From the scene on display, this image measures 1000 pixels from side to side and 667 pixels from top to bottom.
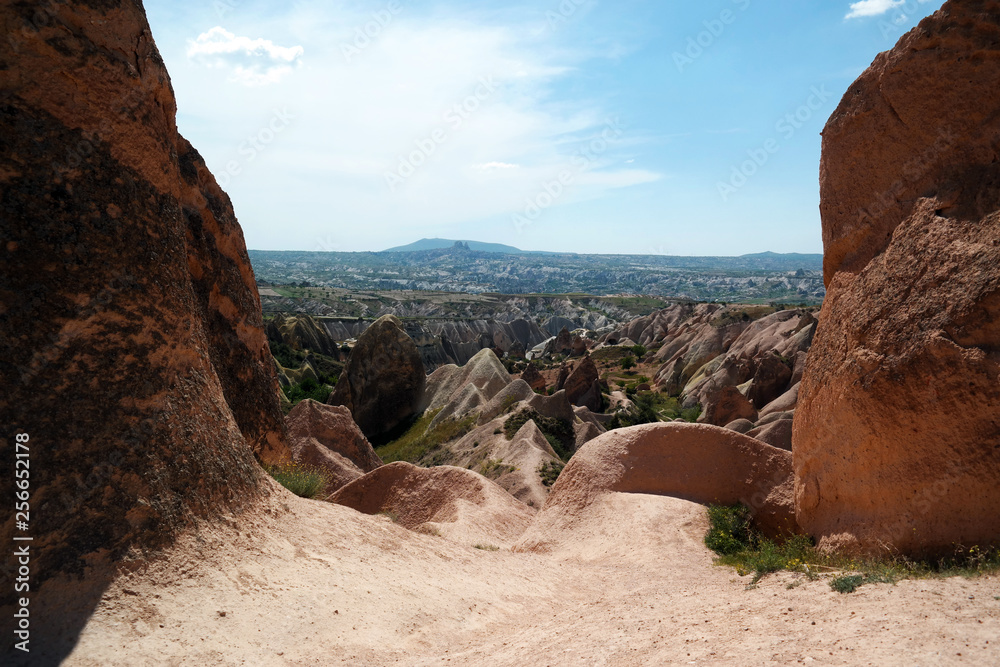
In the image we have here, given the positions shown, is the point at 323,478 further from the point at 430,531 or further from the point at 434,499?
the point at 434,499

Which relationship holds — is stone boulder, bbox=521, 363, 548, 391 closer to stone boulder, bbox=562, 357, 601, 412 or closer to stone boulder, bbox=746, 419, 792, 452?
stone boulder, bbox=562, 357, 601, 412

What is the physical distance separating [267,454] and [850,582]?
362 inches

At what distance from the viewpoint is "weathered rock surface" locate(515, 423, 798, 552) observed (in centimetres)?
1309

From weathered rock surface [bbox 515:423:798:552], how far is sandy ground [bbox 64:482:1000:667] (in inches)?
145

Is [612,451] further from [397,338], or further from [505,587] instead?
[397,338]

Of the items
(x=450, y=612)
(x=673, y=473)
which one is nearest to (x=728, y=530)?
(x=673, y=473)

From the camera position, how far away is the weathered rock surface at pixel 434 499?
46.2 feet

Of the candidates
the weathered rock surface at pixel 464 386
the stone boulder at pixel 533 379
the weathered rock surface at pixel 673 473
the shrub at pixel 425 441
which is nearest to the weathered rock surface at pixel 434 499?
the weathered rock surface at pixel 673 473

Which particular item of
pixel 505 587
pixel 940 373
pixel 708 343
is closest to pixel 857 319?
pixel 940 373

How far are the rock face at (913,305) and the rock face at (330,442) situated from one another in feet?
41.4

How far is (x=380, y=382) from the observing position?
116ft

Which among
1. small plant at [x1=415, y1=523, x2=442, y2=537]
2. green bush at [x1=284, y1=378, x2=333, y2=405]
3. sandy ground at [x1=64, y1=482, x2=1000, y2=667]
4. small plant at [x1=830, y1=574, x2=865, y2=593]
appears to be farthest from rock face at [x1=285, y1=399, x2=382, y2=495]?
green bush at [x1=284, y1=378, x2=333, y2=405]

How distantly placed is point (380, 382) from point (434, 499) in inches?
825

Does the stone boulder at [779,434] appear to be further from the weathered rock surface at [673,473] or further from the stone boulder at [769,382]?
the stone boulder at [769,382]
